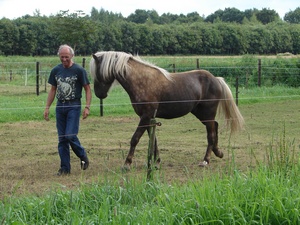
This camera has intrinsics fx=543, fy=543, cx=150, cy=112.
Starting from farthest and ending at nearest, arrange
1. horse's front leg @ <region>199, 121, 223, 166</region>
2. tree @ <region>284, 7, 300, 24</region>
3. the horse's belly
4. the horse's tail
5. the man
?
tree @ <region>284, 7, 300, 24</region>, the horse's tail, horse's front leg @ <region>199, 121, 223, 166</region>, the horse's belly, the man

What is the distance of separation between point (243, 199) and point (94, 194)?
1451 millimetres

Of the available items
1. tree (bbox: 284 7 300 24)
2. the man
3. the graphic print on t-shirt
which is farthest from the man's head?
tree (bbox: 284 7 300 24)

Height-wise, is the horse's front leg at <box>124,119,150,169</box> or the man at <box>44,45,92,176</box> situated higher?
the man at <box>44,45,92,176</box>

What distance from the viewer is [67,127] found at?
8000 millimetres

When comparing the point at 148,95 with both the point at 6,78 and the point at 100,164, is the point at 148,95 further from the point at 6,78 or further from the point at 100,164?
the point at 6,78

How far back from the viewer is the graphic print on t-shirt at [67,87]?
7.98m

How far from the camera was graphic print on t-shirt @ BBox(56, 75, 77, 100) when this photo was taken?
7.98m

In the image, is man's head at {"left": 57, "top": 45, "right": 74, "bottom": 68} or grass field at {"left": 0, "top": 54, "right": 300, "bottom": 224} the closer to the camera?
grass field at {"left": 0, "top": 54, "right": 300, "bottom": 224}

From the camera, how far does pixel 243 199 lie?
5.02 meters

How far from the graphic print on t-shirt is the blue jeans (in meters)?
0.10

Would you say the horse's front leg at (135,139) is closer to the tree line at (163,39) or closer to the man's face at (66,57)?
the man's face at (66,57)

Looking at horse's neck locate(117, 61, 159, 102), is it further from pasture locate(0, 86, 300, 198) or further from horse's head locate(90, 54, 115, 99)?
pasture locate(0, 86, 300, 198)

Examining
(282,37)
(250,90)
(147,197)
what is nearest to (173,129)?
(147,197)

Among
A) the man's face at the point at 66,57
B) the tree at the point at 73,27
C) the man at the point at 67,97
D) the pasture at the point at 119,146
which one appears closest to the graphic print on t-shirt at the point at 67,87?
the man at the point at 67,97
